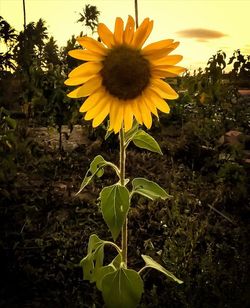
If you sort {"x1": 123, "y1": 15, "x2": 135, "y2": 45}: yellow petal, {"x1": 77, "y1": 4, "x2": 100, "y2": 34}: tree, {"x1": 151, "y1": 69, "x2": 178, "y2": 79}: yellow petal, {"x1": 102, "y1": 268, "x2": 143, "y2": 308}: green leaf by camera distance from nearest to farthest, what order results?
{"x1": 123, "y1": 15, "x2": 135, "y2": 45}: yellow petal < {"x1": 151, "y1": 69, "x2": 178, "y2": 79}: yellow petal < {"x1": 102, "y1": 268, "x2": 143, "y2": 308}: green leaf < {"x1": 77, "y1": 4, "x2": 100, "y2": 34}: tree

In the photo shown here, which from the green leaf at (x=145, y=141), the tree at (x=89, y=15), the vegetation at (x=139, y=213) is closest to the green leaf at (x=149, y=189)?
the green leaf at (x=145, y=141)

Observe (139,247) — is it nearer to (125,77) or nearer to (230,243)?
(230,243)

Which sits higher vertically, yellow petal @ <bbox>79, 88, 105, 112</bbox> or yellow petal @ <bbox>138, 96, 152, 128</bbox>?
yellow petal @ <bbox>79, 88, 105, 112</bbox>

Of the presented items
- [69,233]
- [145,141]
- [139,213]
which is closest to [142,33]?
[145,141]

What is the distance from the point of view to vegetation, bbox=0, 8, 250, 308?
2736 millimetres

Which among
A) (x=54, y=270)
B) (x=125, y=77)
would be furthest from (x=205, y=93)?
(x=125, y=77)

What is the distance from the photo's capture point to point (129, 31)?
135 cm

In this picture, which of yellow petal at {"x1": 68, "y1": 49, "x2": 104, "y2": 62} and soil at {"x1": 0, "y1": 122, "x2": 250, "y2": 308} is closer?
yellow petal at {"x1": 68, "y1": 49, "x2": 104, "y2": 62}

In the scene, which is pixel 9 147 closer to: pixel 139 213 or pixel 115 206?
pixel 139 213

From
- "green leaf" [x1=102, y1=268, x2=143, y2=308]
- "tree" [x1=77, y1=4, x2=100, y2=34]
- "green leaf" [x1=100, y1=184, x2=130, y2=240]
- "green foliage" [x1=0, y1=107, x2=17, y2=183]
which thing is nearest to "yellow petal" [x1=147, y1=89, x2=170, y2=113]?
"green leaf" [x1=100, y1=184, x2=130, y2=240]

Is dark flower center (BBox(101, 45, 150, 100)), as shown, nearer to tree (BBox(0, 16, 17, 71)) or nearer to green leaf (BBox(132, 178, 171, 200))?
green leaf (BBox(132, 178, 171, 200))

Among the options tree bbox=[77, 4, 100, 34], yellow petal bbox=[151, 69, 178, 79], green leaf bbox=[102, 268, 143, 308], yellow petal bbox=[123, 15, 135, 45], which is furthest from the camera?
tree bbox=[77, 4, 100, 34]

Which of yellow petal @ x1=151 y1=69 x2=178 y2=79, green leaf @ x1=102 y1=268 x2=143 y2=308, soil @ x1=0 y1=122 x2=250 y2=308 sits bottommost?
soil @ x1=0 y1=122 x2=250 y2=308

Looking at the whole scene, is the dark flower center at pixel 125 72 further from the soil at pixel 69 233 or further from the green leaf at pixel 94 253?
the soil at pixel 69 233
